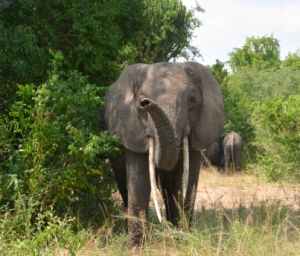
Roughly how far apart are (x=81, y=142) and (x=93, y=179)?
142 centimetres

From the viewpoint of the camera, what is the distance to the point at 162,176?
24.8 ft

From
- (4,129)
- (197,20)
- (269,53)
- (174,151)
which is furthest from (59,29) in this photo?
(269,53)

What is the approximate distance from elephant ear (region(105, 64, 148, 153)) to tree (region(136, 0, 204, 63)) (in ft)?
63.4

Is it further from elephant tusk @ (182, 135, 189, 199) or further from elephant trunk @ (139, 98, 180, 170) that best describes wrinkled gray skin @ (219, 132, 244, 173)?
elephant trunk @ (139, 98, 180, 170)

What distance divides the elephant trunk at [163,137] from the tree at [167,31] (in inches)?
811

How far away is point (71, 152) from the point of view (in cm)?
672

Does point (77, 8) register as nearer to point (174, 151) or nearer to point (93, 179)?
point (93, 179)

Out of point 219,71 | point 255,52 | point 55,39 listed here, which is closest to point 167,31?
point 219,71

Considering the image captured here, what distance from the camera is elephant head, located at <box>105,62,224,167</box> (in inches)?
256

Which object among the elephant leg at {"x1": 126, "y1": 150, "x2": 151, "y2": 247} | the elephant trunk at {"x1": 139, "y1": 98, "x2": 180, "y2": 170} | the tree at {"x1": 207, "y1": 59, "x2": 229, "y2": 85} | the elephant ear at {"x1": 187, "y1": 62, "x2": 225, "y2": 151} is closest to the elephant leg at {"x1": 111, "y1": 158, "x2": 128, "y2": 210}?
the elephant leg at {"x1": 126, "y1": 150, "x2": 151, "y2": 247}

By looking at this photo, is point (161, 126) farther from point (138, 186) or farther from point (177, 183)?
point (177, 183)

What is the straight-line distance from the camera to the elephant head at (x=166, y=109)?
6.50m

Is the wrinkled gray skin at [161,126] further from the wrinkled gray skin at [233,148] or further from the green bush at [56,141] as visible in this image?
the wrinkled gray skin at [233,148]

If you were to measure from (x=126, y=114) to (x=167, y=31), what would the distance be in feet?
A: 70.5
